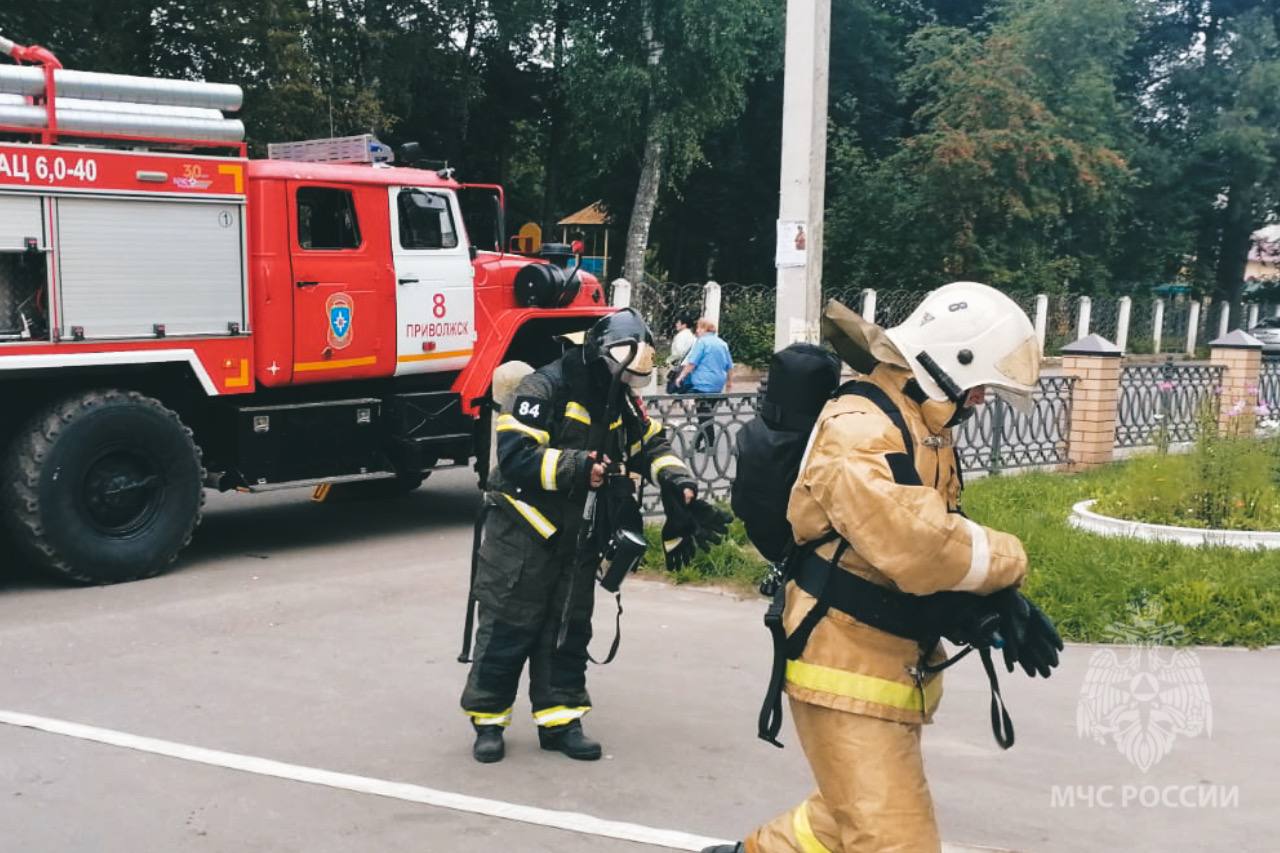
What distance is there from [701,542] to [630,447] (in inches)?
19.0

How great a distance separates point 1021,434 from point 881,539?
9.84 meters

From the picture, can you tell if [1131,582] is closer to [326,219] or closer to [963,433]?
[963,433]

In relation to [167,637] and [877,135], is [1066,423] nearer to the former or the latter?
[167,637]

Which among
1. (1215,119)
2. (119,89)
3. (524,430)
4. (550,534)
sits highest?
(1215,119)

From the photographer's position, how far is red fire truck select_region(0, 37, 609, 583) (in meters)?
7.84

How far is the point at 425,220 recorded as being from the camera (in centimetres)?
984

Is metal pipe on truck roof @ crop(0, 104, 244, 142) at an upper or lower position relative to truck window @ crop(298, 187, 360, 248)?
upper

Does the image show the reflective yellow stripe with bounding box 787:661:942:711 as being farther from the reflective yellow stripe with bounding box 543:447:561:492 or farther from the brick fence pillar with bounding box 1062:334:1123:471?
the brick fence pillar with bounding box 1062:334:1123:471

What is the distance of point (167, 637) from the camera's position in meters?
6.92

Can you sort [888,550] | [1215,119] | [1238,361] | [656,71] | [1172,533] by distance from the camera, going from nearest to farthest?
[888,550] < [1172,533] < [1238,361] < [656,71] < [1215,119]

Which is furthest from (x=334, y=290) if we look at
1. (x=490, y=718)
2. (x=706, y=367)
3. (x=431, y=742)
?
(x=706, y=367)

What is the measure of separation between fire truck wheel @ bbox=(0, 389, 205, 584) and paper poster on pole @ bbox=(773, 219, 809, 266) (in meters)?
3.99

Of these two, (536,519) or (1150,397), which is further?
(1150,397)

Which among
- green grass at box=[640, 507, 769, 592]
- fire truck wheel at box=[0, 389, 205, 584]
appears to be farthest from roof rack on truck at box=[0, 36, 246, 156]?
green grass at box=[640, 507, 769, 592]
